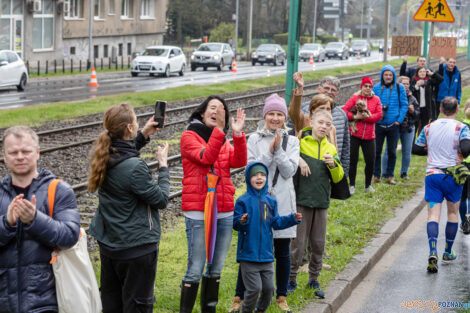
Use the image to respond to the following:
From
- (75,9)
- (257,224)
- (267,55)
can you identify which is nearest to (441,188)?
(257,224)

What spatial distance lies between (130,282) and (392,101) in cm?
749

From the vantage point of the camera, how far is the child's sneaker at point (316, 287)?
644 cm

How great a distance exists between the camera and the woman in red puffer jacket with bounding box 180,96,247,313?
5.56m

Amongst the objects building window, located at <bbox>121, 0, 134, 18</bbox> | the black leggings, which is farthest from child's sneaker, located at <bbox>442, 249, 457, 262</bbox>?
building window, located at <bbox>121, 0, 134, 18</bbox>

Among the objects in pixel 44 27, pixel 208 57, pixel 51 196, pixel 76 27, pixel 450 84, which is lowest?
pixel 51 196

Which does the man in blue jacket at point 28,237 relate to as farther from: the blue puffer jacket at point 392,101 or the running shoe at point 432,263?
the blue puffer jacket at point 392,101

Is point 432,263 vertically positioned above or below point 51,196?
below

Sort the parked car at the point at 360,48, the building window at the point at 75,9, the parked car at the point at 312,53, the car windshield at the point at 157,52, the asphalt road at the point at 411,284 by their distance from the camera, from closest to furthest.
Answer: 1. the asphalt road at the point at 411,284
2. the car windshield at the point at 157,52
3. the building window at the point at 75,9
4. the parked car at the point at 312,53
5. the parked car at the point at 360,48

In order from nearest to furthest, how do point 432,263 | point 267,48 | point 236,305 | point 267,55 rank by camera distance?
point 236,305 → point 432,263 → point 267,55 → point 267,48

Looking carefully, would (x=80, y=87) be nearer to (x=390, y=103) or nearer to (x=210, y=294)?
(x=390, y=103)

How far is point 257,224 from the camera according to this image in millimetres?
5652

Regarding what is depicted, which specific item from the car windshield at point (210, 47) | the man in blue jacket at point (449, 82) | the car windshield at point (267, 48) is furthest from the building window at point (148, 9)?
the man in blue jacket at point (449, 82)

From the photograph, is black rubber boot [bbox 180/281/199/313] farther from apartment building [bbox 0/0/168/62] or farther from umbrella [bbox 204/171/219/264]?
apartment building [bbox 0/0/168/62]

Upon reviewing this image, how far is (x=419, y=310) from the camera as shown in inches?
257
